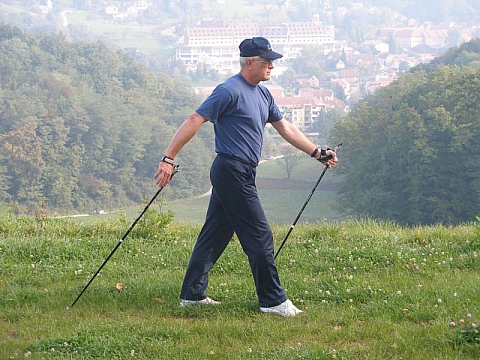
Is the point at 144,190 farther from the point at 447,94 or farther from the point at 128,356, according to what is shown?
the point at 128,356

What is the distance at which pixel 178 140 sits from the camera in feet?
17.4

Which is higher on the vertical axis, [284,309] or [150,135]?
[284,309]

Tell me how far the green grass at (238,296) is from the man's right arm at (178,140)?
0.98 m

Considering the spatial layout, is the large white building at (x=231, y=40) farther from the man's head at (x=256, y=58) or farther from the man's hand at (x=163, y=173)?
the man's hand at (x=163, y=173)

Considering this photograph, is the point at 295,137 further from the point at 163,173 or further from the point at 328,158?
the point at 163,173

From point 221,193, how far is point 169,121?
81.7 meters

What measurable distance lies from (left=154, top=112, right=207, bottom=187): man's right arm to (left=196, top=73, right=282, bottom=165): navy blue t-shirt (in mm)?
73

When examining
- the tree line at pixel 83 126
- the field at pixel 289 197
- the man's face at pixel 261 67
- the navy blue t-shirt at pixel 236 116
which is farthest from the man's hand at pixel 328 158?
the tree line at pixel 83 126

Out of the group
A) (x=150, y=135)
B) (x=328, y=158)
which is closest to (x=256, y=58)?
(x=328, y=158)

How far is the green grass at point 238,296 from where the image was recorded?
477 centimetres

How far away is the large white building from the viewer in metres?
153

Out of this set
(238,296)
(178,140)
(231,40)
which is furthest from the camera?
(231,40)

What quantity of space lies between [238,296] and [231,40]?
6105 inches

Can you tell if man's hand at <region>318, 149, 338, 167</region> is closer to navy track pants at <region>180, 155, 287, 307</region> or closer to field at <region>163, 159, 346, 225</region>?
navy track pants at <region>180, 155, 287, 307</region>
